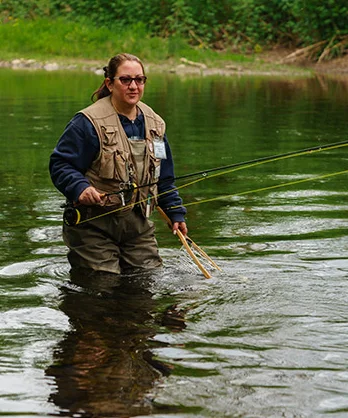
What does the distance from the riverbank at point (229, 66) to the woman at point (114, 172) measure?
22.0m

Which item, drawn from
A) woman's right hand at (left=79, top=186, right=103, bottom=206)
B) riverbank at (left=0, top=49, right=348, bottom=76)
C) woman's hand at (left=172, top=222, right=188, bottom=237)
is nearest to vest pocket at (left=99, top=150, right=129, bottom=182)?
woman's right hand at (left=79, top=186, right=103, bottom=206)

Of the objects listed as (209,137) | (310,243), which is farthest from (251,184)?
(209,137)

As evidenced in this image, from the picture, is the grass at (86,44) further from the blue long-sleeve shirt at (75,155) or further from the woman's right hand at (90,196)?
the woman's right hand at (90,196)

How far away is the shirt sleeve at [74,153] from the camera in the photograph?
6.61m

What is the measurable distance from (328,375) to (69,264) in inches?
114

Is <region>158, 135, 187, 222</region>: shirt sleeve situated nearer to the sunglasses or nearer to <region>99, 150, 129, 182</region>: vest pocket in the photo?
<region>99, 150, 129, 182</region>: vest pocket

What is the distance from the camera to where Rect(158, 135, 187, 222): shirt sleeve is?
7160 millimetres

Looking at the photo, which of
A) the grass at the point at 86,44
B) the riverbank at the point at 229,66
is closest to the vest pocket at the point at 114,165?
the riverbank at the point at 229,66

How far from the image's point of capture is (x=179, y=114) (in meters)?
18.5

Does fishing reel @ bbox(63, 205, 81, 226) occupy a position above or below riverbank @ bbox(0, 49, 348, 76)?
above

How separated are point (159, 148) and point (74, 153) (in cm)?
58

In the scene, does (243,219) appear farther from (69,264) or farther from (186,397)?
(186,397)

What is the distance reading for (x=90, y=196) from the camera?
6.54 m

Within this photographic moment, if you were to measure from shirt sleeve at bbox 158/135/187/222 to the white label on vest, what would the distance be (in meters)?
0.22
